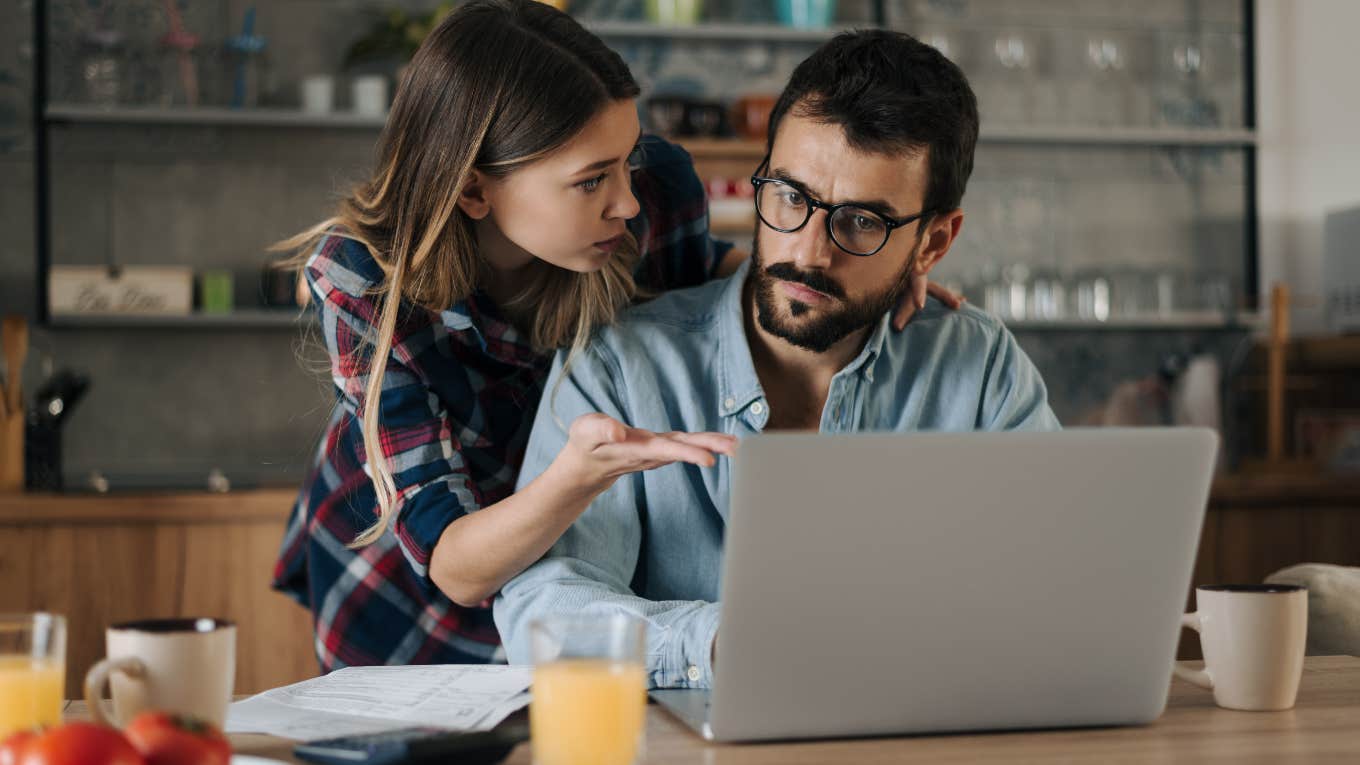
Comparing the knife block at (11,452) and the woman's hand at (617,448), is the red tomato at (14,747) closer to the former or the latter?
the woman's hand at (617,448)

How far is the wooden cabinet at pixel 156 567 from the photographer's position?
3.07 m

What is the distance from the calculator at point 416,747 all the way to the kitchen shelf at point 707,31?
310 centimetres

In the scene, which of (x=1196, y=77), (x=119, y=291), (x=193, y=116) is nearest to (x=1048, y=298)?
(x=1196, y=77)

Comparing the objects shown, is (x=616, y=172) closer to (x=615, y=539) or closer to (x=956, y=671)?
(x=615, y=539)

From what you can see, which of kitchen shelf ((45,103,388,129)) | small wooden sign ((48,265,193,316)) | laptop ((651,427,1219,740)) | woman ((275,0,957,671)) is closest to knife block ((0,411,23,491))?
small wooden sign ((48,265,193,316))

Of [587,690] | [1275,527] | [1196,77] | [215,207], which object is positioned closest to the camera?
[587,690]

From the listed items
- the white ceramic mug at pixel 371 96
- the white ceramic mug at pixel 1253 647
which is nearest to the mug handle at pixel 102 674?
the white ceramic mug at pixel 1253 647

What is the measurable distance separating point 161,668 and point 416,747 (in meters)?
0.18

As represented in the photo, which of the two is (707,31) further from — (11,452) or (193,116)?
(11,452)

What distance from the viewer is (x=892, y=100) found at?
61.8 inches

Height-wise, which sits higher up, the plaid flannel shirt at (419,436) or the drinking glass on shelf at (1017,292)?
the drinking glass on shelf at (1017,292)

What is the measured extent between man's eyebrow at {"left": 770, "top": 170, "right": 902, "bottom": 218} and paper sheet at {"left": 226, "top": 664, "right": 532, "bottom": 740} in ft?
1.96

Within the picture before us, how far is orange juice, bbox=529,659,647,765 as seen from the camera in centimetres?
87

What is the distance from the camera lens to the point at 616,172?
1.64 meters
